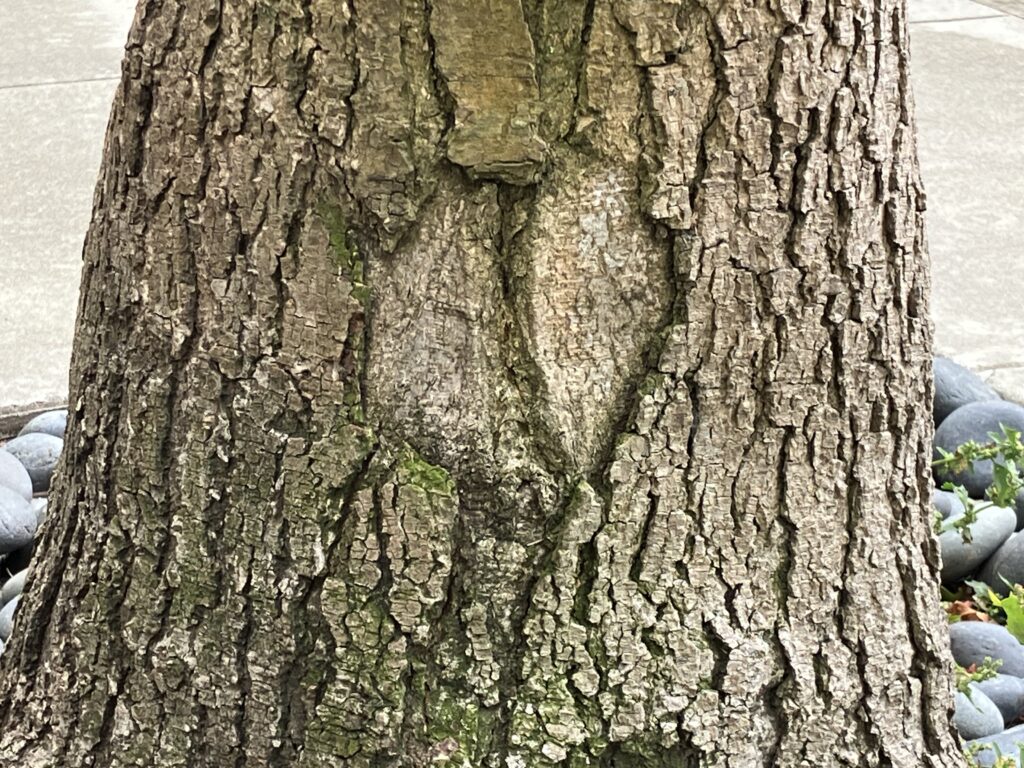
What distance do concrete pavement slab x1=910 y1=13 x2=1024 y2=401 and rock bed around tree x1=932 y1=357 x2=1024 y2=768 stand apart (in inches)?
14.2

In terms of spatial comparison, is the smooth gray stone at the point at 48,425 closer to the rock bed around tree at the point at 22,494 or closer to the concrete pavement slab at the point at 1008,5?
the rock bed around tree at the point at 22,494

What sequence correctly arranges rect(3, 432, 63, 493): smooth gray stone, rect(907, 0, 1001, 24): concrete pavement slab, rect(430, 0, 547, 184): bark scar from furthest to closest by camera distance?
1. rect(907, 0, 1001, 24): concrete pavement slab
2. rect(3, 432, 63, 493): smooth gray stone
3. rect(430, 0, 547, 184): bark scar

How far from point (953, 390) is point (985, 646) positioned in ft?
3.19

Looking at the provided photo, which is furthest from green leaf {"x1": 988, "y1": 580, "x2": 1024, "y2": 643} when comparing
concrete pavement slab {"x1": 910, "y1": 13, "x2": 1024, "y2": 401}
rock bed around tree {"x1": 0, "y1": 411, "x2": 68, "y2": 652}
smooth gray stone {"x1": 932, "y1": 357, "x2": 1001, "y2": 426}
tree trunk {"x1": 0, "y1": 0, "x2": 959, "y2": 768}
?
rock bed around tree {"x1": 0, "y1": 411, "x2": 68, "y2": 652}

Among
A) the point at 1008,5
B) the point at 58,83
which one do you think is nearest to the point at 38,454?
the point at 58,83

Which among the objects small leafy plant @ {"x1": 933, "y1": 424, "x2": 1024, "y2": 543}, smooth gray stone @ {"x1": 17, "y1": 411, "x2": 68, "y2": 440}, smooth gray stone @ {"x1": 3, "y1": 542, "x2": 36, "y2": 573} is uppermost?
small leafy plant @ {"x1": 933, "y1": 424, "x2": 1024, "y2": 543}

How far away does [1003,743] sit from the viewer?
8.18 ft

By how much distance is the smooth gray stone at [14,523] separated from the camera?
119 inches

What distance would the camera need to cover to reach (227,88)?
1516 mm

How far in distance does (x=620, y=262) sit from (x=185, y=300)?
19.9 inches

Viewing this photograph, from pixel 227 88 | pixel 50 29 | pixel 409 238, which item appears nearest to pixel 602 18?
pixel 409 238

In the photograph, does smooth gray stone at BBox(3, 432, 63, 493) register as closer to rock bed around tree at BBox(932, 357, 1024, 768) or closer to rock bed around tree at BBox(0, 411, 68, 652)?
rock bed around tree at BBox(0, 411, 68, 652)

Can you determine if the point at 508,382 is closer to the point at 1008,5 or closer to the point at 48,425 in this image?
the point at 48,425

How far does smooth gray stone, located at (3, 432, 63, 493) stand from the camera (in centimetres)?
337
